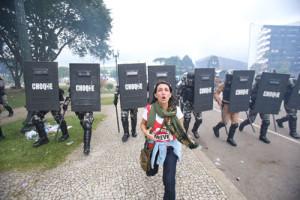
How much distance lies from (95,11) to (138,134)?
51.0 ft

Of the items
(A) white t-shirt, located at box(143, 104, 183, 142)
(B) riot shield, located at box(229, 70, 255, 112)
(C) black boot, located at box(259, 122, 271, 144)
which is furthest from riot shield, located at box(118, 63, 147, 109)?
(C) black boot, located at box(259, 122, 271, 144)

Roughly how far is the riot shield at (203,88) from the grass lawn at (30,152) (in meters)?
3.26

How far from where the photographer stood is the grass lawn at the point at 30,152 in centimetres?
357

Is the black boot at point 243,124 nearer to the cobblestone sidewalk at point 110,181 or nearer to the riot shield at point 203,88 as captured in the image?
the riot shield at point 203,88

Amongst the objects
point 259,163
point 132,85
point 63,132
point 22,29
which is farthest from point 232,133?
point 22,29

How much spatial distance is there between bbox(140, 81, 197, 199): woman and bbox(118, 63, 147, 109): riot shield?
91.2 inches

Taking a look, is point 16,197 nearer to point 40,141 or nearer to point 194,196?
point 40,141

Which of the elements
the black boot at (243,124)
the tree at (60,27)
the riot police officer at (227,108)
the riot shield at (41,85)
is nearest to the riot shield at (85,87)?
the riot shield at (41,85)

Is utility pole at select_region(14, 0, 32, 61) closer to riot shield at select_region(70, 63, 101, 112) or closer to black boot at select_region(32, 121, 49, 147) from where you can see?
black boot at select_region(32, 121, 49, 147)

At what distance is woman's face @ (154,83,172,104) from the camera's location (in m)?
2.25

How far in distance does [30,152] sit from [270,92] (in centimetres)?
601

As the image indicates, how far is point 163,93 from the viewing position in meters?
2.25

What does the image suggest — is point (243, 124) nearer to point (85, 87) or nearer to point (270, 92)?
point (270, 92)

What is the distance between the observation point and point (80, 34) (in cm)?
1947
